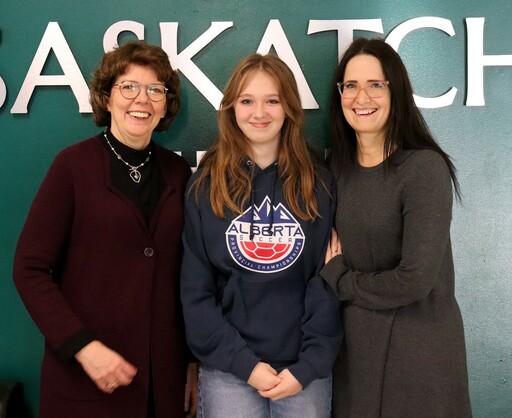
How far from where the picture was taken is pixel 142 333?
1554 millimetres

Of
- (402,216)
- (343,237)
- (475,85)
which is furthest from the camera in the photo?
(475,85)

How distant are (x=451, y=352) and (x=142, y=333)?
37.0 inches

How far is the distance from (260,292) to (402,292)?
42 centimetres

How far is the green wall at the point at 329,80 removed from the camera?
1.98 metres

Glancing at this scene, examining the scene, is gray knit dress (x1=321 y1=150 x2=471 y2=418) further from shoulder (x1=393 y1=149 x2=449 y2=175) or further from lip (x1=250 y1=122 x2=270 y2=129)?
lip (x1=250 y1=122 x2=270 y2=129)

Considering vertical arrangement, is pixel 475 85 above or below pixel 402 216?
above

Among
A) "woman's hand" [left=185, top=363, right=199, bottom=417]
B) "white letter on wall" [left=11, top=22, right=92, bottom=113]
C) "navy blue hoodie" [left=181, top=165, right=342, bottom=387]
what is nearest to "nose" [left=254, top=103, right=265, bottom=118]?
"navy blue hoodie" [left=181, top=165, right=342, bottom=387]

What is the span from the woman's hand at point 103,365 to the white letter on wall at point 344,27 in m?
1.39

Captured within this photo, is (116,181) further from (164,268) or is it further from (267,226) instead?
(267,226)

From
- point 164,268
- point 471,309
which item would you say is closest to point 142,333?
point 164,268

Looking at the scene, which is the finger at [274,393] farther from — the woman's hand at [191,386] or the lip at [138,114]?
the lip at [138,114]

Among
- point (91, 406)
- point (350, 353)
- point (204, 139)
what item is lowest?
point (91, 406)

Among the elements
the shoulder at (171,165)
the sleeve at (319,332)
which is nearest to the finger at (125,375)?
the sleeve at (319,332)

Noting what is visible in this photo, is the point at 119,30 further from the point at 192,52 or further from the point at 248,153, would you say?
the point at 248,153
